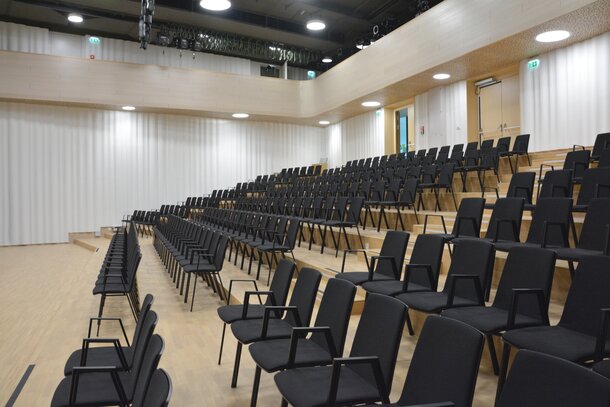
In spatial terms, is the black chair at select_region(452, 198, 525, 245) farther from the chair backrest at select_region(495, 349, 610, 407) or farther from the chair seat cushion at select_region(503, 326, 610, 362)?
the chair backrest at select_region(495, 349, 610, 407)

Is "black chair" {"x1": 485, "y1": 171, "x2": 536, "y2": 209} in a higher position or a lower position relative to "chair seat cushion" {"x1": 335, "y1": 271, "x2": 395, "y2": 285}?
higher

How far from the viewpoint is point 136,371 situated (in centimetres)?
201

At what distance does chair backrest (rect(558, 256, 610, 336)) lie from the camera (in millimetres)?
2096

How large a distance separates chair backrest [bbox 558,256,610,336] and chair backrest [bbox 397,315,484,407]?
0.89 meters

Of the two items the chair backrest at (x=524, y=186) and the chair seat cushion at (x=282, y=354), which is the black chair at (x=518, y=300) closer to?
the chair seat cushion at (x=282, y=354)

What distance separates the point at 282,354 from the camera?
2.27 metres

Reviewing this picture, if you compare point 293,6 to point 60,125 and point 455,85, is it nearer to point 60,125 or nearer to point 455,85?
point 455,85

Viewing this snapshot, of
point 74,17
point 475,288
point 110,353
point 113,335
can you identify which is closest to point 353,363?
point 475,288

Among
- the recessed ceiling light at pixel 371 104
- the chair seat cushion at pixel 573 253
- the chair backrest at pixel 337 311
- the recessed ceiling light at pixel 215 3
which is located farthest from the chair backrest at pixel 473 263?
the recessed ceiling light at pixel 371 104

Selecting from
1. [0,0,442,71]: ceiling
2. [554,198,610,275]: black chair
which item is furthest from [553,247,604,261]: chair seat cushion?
[0,0,442,71]: ceiling

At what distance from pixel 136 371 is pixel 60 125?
38.7ft

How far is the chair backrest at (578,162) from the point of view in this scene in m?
4.90

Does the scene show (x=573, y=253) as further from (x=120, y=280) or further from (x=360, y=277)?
(x=120, y=280)

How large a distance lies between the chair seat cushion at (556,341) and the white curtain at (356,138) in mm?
10590
